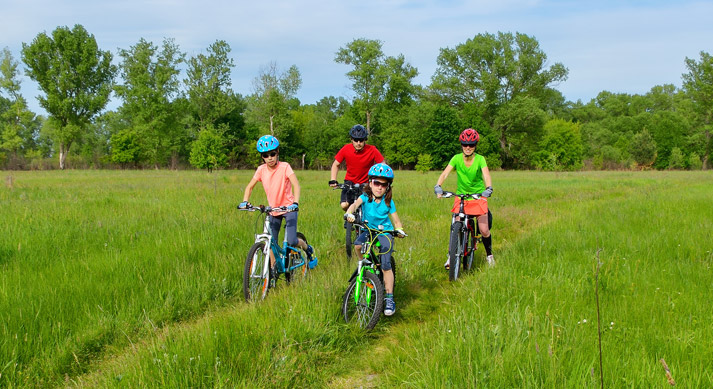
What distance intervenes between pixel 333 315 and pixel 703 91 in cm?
8389

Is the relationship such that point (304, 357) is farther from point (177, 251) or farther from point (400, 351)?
point (177, 251)

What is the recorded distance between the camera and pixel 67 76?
51.4 m

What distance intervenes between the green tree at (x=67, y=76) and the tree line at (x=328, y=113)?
139 mm

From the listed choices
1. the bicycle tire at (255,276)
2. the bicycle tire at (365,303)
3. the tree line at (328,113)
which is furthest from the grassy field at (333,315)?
the tree line at (328,113)

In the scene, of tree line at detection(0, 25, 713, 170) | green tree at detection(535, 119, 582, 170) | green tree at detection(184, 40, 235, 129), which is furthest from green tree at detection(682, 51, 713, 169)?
green tree at detection(184, 40, 235, 129)

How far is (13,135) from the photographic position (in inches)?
2245

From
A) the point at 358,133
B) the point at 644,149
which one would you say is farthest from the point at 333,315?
the point at 644,149

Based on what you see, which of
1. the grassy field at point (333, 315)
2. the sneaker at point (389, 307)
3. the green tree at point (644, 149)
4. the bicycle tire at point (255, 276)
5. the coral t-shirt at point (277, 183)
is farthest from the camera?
the green tree at point (644, 149)

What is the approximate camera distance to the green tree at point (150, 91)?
179ft

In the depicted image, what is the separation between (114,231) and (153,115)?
2152 inches

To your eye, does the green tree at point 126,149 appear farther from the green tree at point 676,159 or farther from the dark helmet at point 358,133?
the green tree at point 676,159

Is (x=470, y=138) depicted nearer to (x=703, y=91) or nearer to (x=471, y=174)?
(x=471, y=174)

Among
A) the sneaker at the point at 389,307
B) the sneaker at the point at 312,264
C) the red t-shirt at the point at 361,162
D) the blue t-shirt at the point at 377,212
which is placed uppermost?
the red t-shirt at the point at 361,162

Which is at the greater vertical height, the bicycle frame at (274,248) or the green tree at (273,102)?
the green tree at (273,102)
